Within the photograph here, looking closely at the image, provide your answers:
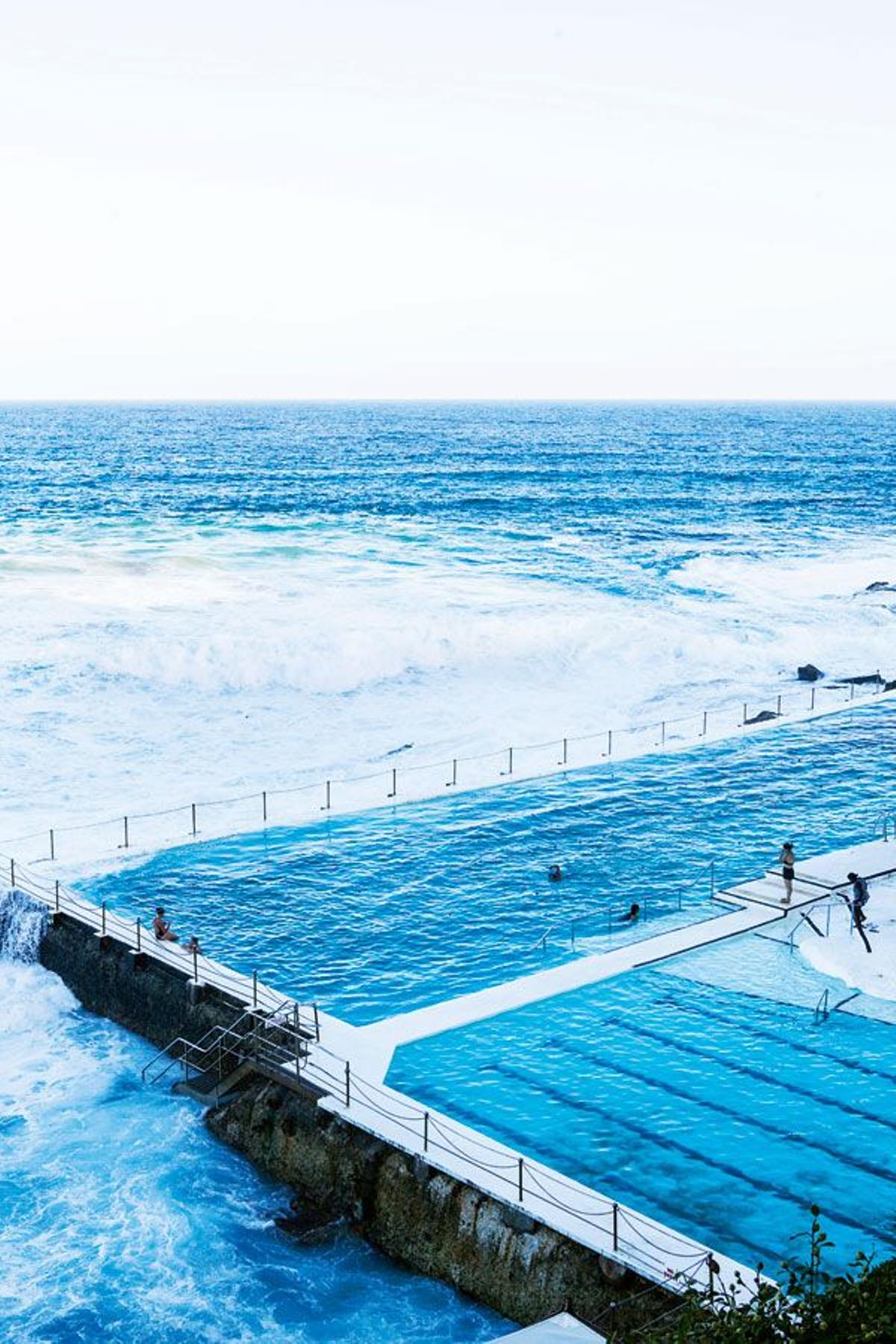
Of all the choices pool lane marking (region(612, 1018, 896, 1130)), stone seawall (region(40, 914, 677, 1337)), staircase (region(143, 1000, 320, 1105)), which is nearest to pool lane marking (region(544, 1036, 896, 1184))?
pool lane marking (region(612, 1018, 896, 1130))

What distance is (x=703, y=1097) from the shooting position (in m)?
20.3

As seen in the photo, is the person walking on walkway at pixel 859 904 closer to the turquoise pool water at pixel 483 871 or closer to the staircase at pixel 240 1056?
the turquoise pool water at pixel 483 871

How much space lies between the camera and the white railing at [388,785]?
32438mm

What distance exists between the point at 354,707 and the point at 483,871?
17.9 m

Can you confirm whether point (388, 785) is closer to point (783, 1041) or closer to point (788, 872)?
point (788, 872)

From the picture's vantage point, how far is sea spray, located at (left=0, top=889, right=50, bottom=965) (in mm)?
26953

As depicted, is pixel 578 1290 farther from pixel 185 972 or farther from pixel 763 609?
pixel 763 609

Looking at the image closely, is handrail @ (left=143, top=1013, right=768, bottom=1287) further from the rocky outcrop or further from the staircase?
the rocky outcrop

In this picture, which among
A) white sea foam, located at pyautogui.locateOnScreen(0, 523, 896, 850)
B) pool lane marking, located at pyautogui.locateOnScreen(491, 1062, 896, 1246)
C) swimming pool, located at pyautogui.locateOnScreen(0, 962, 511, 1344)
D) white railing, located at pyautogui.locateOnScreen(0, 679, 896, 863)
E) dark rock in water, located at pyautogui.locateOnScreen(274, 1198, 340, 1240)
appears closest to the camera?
swimming pool, located at pyautogui.locateOnScreen(0, 962, 511, 1344)

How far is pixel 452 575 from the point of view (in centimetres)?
7425

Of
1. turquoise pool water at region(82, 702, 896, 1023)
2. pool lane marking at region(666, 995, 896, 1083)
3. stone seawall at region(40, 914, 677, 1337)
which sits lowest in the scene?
stone seawall at region(40, 914, 677, 1337)

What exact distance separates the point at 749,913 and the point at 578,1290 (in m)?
12.2

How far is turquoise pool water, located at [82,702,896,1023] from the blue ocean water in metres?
0.10

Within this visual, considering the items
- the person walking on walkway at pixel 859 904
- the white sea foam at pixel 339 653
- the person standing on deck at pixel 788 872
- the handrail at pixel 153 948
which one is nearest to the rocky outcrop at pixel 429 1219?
the handrail at pixel 153 948
